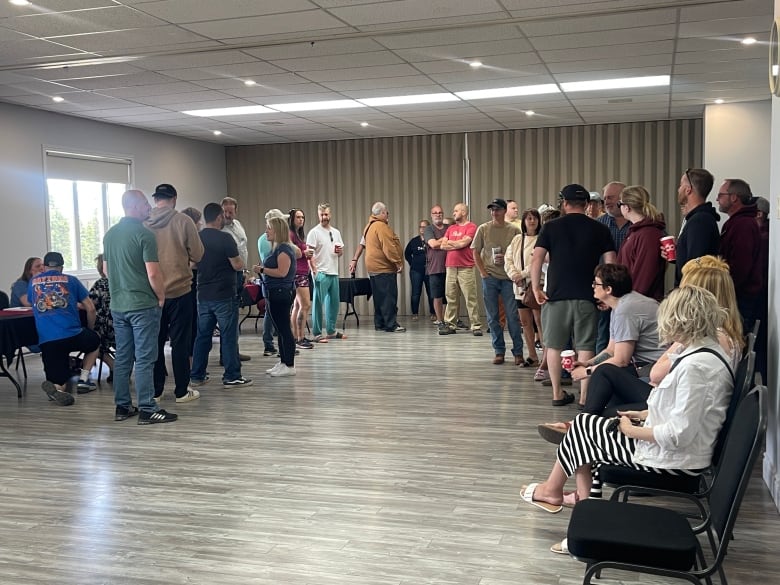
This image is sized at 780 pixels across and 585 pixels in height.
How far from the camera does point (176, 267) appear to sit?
597cm

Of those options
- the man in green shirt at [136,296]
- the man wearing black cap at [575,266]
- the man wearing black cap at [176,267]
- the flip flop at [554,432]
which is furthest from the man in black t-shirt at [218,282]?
the flip flop at [554,432]

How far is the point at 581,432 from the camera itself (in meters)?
3.04

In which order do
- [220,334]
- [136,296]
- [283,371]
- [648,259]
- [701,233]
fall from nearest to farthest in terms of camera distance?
[701,233]
[648,259]
[136,296]
[220,334]
[283,371]

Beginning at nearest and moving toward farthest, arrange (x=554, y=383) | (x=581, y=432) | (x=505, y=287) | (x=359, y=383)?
(x=581, y=432) < (x=554, y=383) < (x=359, y=383) < (x=505, y=287)

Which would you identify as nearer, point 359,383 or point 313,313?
point 359,383

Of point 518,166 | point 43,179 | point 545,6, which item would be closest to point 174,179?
point 43,179

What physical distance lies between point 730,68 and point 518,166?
484 centimetres

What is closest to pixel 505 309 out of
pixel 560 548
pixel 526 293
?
pixel 526 293

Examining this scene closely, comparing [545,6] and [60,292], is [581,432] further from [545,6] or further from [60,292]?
[60,292]

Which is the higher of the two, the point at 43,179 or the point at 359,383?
the point at 43,179

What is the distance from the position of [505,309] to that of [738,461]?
5.40m

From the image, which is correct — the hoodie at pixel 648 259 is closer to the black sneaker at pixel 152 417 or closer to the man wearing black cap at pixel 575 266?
the man wearing black cap at pixel 575 266

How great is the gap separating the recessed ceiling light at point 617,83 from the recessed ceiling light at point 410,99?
53.5 inches

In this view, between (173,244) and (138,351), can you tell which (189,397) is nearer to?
(138,351)
